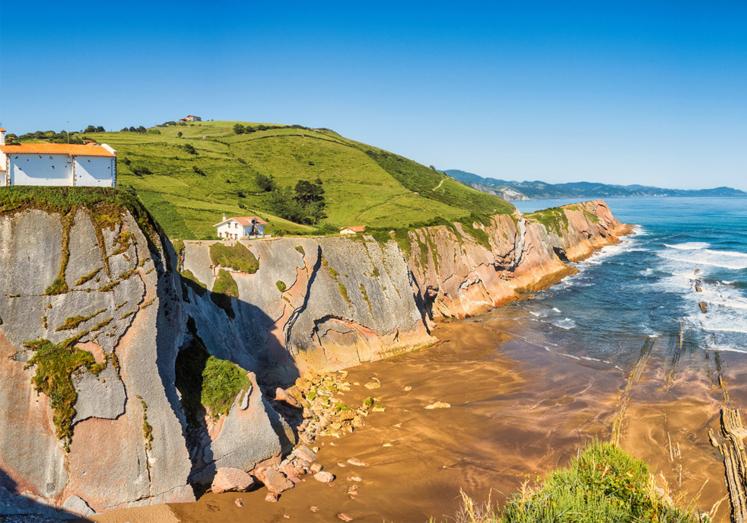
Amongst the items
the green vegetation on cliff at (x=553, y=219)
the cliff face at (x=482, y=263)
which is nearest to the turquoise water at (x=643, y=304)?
the cliff face at (x=482, y=263)

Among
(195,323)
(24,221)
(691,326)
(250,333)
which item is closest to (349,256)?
(250,333)

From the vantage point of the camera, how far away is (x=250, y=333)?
3334 cm

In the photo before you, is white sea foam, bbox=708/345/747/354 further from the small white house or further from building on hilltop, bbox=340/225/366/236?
the small white house

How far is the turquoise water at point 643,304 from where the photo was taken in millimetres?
43500

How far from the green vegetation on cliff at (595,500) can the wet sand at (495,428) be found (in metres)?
2.16

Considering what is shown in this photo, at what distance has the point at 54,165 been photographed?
2462 cm

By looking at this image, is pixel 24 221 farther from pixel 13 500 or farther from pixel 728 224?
pixel 728 224

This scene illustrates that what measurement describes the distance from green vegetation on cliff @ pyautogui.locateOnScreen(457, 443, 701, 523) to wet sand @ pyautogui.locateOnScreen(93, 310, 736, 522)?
7.07 ft

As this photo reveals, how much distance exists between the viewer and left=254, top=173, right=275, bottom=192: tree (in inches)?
3665

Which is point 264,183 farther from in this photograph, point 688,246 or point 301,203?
point 688,246

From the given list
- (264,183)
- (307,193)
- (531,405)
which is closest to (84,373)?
(531,405)

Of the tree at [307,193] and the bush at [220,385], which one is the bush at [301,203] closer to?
the tree at [307,193]

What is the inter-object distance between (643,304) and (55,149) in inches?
2126

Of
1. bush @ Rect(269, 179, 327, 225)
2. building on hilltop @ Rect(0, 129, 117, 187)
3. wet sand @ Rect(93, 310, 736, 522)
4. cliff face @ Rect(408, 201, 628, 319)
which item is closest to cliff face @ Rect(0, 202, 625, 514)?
wet sand @ Rect(93, 310, 736, 522)
